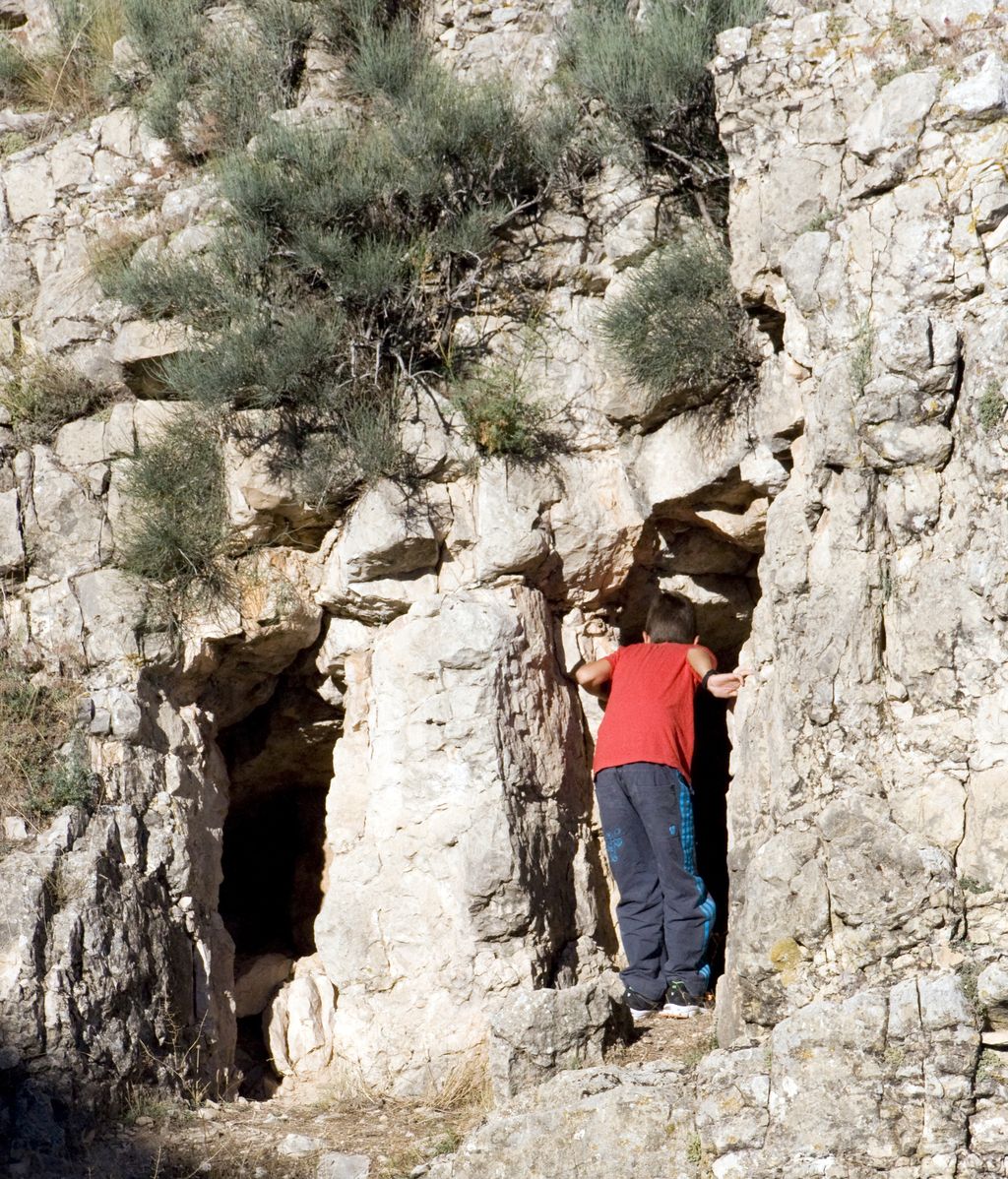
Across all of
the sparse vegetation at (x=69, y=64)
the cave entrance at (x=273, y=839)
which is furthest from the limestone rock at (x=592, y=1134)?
the sparse vegetation at (x=69, y=64)

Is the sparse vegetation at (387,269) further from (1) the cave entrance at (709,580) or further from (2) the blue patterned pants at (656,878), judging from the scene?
(2) the blue patterned pants at (656,878)

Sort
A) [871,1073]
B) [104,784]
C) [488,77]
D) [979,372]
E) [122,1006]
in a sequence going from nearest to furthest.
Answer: [871,1073], [979,372], [122,1006], [104,784], [488,77]

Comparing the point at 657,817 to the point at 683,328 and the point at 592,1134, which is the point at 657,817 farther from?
the point at 683,328

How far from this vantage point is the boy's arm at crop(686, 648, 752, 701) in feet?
21.6

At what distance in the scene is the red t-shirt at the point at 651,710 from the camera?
22.5ft

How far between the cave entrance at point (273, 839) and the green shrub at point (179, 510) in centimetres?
89

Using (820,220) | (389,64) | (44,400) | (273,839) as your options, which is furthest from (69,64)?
(820,220)

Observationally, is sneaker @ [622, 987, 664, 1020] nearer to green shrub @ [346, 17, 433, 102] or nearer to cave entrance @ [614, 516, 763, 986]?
cave entrance @ [614, 516, 763, 986]

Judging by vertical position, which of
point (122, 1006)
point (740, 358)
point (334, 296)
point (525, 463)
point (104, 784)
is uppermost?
point (334, 296)

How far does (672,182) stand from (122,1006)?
5519mm

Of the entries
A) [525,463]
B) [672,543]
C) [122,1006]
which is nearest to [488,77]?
[525,463]

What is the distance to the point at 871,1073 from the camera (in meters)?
4.59

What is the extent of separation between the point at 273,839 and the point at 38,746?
2.74m

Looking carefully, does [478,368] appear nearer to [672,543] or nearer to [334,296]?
[334,296]
